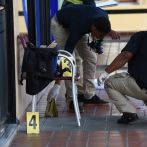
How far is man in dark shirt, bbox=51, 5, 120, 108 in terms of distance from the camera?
4.47 m

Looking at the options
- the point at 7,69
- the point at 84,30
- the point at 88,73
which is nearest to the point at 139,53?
the point at 84,30

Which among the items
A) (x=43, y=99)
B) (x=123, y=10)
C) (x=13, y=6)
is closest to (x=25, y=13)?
(x=13, y=6)

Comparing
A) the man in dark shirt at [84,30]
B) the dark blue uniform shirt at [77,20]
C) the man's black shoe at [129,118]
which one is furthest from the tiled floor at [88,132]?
the dark blue uniform shirt at [77,20]

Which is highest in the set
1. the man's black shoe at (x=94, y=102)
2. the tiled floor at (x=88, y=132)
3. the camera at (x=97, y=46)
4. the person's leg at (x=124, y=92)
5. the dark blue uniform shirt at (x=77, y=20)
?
the dark blue uniform shirt at (x=77, y=20)

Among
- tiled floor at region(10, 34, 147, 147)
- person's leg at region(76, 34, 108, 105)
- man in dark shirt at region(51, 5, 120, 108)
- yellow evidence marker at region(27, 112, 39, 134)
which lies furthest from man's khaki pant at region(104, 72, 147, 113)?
person's leg at region(76, 34, 108, 105)

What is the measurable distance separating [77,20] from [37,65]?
2.96ft

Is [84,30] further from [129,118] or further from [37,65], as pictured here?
[129,118]

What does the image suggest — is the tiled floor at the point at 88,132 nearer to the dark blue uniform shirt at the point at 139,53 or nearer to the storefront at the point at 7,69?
the storefront at the point at 7,69

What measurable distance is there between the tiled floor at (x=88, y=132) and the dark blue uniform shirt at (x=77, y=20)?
917mm

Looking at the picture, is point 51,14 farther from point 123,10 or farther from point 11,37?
point 123,10

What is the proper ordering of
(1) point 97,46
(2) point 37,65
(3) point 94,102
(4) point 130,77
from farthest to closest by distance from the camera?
(3) point 94,102, (1) point 97,46, (4) point 130,77, (2) point 37,65

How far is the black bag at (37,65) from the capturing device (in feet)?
13.2

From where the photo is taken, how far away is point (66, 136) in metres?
4.05

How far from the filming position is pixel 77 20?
4.59 meters
